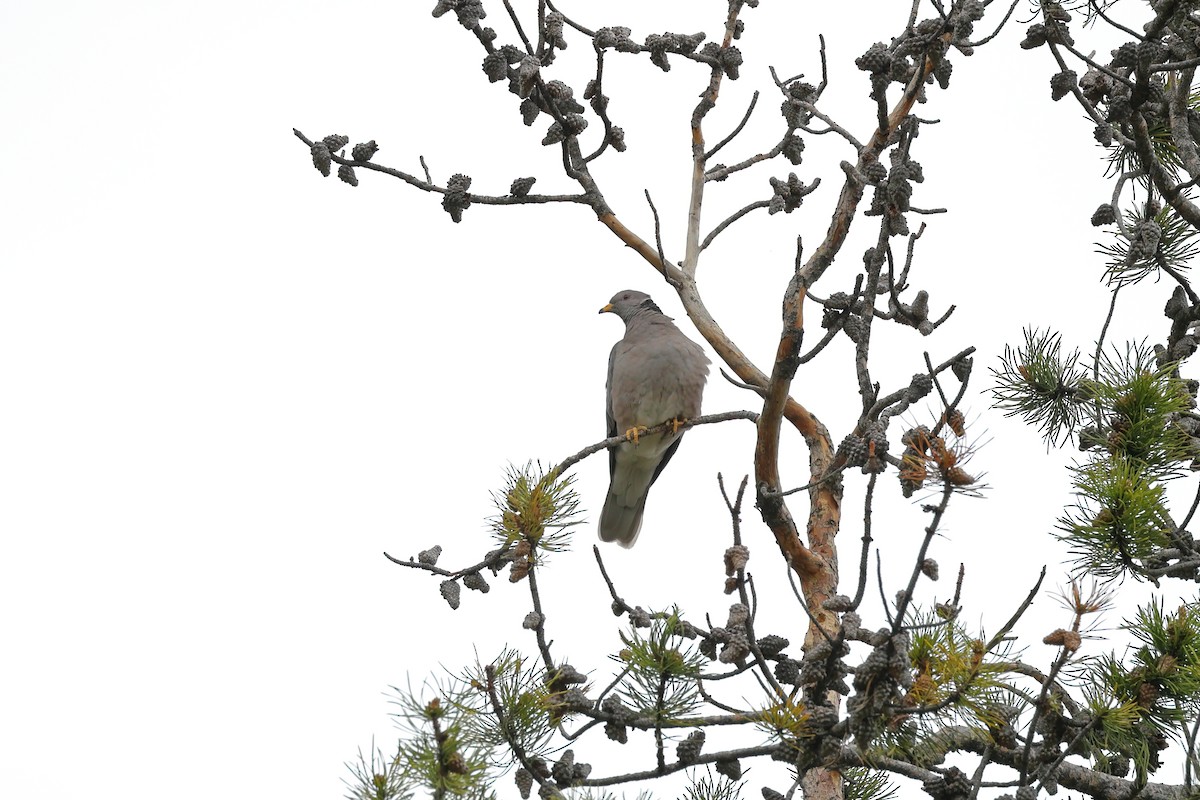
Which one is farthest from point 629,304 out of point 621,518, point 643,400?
point 621,518

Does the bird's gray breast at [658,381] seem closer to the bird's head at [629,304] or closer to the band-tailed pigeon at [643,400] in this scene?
the band-tailed pigeon at [643,400]

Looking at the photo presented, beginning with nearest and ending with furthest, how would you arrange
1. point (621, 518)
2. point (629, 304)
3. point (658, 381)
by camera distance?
point (658, 381) < point (621, 518) < point (629, 304)

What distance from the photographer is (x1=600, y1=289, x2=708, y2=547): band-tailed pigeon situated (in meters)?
6.31

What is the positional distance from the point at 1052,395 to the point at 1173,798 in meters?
1.17

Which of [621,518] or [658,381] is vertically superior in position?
[658,381]

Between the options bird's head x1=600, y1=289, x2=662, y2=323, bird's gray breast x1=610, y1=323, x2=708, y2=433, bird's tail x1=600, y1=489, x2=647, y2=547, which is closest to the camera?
bird's gray breast x1=610, y1=323, x2=708, y2=433

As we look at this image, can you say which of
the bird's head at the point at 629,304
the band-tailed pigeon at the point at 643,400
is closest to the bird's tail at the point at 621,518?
the band-tailed pigeon at the point at 643,400

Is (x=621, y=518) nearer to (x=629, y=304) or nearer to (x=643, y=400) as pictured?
(x=643, y=400)

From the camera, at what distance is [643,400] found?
637 centimetres

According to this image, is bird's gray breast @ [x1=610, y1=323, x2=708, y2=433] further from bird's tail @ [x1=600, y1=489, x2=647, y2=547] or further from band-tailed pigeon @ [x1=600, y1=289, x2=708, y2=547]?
bird's tail @ [x1=600, y1=489, x2=647, y2=547]

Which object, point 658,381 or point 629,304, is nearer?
point 658,381

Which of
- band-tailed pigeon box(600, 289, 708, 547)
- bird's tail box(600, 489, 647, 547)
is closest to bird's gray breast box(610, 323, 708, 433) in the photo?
band-tailed pigeon box(600, 289, 708, 547)

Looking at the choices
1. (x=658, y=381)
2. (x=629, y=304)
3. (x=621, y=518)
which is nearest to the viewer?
(x=658, y=381)

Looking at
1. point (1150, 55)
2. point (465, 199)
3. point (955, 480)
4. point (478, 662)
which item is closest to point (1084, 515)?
point (955, 480)
